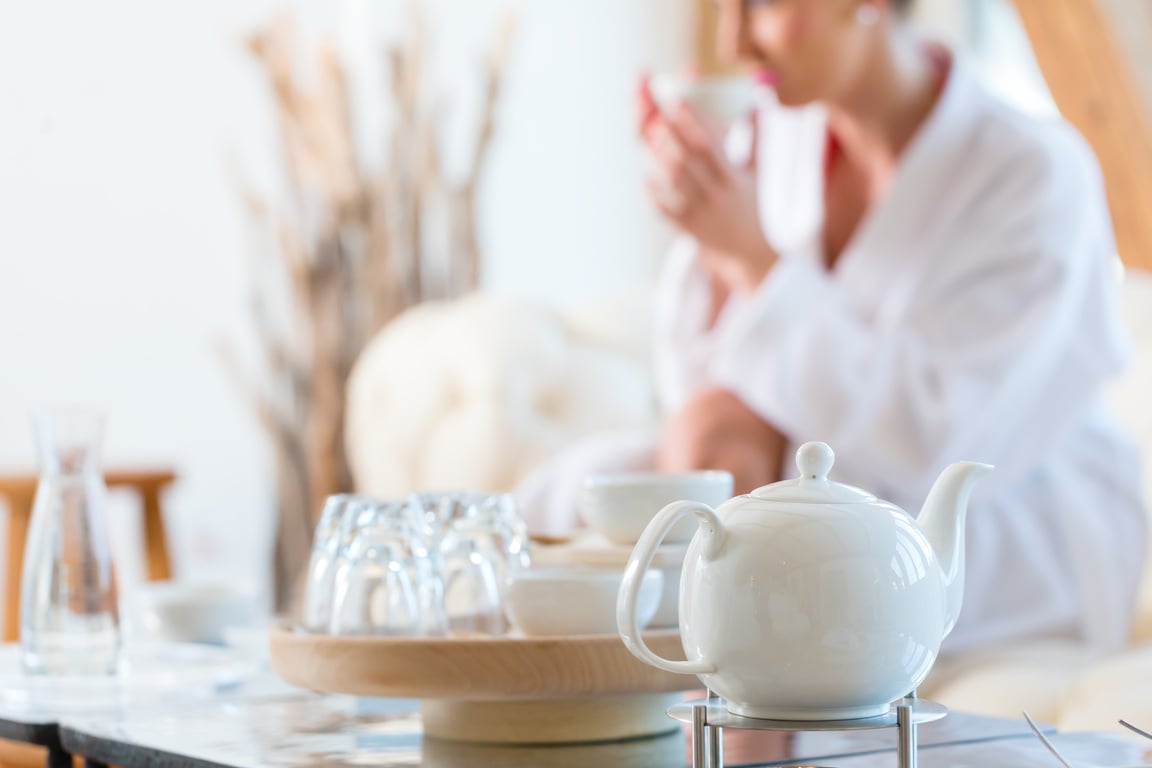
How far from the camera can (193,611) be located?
1515 mm

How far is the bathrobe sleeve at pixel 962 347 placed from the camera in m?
1.77

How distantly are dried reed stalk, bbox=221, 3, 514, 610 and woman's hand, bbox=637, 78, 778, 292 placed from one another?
1.32 meters

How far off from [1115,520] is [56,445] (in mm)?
1238

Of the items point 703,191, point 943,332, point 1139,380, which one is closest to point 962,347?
point 943,332

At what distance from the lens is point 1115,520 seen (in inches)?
74.2

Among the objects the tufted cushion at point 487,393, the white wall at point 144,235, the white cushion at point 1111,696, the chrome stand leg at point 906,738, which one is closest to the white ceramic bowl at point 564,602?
the chrome stand leg at point 906,738

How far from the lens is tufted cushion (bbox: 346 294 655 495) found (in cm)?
A: 246

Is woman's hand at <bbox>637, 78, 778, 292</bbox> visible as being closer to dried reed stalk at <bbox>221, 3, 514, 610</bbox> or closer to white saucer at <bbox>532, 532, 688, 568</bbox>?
white saucer at <bbox>532, 532, 688, 568</bbox>

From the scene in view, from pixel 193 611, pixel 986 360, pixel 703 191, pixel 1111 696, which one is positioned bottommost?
pixel 1111 696

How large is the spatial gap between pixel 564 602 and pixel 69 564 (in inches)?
19.2

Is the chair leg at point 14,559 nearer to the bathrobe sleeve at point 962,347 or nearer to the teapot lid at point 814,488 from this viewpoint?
the bathrobe sleeve at point 962,347

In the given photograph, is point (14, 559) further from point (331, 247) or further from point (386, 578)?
point (386, 578)

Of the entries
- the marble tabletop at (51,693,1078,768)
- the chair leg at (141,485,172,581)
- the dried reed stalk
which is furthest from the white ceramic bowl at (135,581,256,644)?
the dried reed stalk

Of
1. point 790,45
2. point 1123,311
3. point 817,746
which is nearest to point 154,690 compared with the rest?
point 817,746
